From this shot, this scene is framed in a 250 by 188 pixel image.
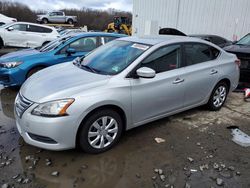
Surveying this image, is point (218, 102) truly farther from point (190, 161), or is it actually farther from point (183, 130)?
point (190, 161)

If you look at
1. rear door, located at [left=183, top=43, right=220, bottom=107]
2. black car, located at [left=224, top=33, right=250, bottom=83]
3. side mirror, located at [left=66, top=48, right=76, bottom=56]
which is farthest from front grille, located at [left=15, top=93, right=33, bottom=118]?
black car, located at [left=224, top=33, right=250, bottom=83]

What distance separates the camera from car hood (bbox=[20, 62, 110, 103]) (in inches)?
111

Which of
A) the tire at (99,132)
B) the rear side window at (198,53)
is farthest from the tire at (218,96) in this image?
the tire at (99,132)

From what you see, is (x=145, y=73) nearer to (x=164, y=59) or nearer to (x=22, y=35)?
(x=164, y=59)

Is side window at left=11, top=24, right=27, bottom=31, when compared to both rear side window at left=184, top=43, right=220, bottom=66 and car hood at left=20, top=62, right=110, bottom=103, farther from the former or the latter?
rear side window at left=184, top=43, right=220, bottom=66

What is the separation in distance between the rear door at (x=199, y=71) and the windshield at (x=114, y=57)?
0.89 m

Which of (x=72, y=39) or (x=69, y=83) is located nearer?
(x=69, y=83)

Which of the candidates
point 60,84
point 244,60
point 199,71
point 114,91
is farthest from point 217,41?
point 60,84

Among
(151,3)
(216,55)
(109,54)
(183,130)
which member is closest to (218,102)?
(216,55)

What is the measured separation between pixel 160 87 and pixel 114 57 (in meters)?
0.87

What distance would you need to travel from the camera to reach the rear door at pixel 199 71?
153 inches

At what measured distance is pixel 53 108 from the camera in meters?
2.72

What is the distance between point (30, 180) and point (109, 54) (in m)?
2.19

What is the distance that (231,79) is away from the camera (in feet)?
15.4
